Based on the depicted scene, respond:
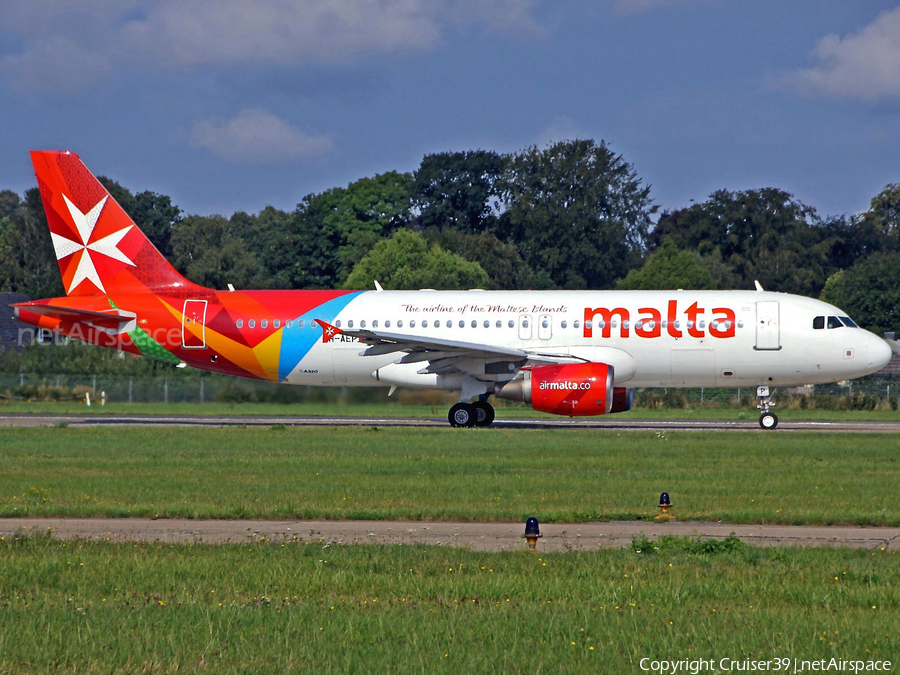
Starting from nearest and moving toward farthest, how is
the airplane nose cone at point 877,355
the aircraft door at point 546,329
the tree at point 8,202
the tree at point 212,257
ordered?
the airplane nose cone at point 877,355 < the aircraft door at point 546,329 < the tree at point 212,257 < the tree at point 8,202

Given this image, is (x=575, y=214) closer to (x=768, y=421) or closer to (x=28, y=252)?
(x=28, y=252)

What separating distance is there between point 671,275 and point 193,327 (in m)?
58.7

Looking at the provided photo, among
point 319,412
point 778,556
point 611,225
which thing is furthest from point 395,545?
point 611,225

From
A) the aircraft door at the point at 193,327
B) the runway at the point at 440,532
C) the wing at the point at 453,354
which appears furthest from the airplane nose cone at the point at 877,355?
the aircraft door at the point at 193,327

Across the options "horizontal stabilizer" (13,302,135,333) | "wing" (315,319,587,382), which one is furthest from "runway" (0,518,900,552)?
"horizontal stabilizer" (13,302,135,333)

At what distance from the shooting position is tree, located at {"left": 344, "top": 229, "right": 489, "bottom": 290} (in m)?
86.4

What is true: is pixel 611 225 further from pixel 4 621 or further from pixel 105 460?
pixel 4 621

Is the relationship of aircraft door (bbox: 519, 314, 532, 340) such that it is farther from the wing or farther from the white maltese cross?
the white maltese cross

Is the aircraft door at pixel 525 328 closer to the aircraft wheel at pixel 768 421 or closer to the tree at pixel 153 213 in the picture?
the aircraft wheel at pixel 768 421

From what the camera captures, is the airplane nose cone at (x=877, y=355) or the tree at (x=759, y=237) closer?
the airplane nose cone at (x=877, y=355)

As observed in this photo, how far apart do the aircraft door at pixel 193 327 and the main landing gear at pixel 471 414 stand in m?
8.21

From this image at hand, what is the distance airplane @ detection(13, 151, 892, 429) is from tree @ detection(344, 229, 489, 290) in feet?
164

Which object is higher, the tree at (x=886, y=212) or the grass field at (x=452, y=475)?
the tree at (x=886, y=212)

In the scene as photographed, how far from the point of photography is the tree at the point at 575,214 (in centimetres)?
10450
